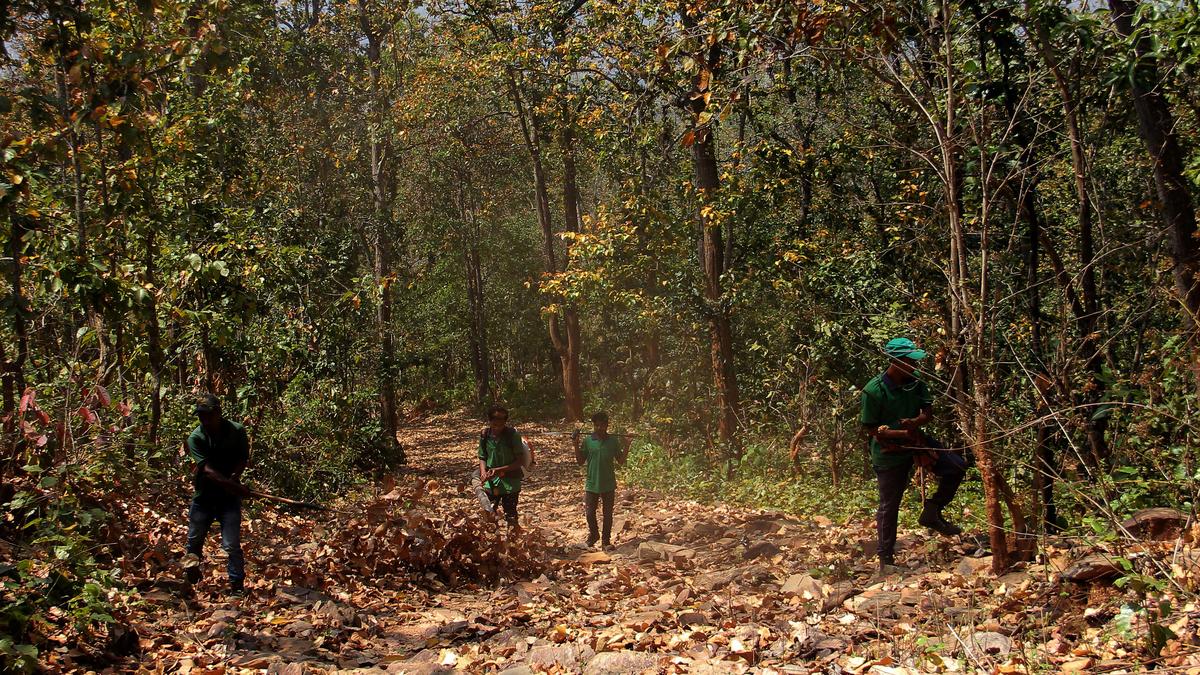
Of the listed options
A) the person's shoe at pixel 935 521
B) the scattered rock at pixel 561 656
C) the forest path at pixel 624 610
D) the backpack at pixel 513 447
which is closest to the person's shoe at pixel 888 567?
the forest path at pixel 624 610

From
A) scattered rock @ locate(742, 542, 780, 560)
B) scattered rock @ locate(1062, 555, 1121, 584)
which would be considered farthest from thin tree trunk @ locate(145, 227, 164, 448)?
scattered rock @ locate(1062, 555, 1121, 584)

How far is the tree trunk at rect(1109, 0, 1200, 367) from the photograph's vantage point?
7.26 m

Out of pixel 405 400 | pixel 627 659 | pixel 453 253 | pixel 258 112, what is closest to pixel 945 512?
pixel 627 659

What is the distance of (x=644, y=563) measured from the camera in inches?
382

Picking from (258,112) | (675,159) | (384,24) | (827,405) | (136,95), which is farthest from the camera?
(258,112)

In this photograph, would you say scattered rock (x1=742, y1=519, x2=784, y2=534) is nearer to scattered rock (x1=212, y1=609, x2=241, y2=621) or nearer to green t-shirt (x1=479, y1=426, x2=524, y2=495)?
green t-shirt (x1=479, y1=426, x2=524, y2=495)

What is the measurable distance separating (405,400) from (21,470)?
28.2m

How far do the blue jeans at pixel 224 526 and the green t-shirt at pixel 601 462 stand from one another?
4008 mm

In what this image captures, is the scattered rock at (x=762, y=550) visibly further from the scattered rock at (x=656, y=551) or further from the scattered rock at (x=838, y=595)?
the scattered rock at (x=838, y=595)

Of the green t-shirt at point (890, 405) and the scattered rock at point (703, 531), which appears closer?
the green t-shirt at point (890, 405)

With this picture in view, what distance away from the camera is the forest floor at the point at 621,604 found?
5254mm

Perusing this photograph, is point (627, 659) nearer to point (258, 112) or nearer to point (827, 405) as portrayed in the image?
point (827, 405)

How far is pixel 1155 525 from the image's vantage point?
19.7 ft

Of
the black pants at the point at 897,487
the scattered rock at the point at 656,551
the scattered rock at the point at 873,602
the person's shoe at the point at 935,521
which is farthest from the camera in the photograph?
the scattered rock at the point at 656,551
